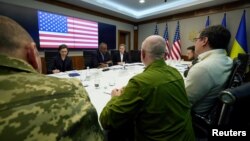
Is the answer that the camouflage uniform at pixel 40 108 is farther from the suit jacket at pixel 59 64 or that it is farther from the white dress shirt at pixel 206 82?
the suit jacket at pixel 59 64

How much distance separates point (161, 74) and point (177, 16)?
608 cm

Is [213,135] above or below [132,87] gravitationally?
below

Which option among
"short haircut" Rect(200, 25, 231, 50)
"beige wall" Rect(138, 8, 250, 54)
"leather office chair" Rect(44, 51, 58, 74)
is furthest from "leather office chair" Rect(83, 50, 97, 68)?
"beige wall" Rect(138, 8, 250, 54)

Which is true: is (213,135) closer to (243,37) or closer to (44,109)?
(44,109)

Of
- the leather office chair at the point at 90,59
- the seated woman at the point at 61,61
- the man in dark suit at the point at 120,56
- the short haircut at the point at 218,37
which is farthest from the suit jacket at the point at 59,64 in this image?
the short haircut at the point at 218,37

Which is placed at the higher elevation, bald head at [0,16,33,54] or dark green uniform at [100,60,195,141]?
bald head at [0,16,33,54]

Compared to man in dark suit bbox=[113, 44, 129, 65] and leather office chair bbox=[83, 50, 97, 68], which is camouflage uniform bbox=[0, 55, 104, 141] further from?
man in dark suit bbox=[113, 44, 129, 65]

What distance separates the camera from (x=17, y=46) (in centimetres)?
57

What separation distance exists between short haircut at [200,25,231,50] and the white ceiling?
408cm

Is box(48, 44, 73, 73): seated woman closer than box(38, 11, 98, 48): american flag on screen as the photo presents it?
Yes

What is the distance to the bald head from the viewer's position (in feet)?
1.79

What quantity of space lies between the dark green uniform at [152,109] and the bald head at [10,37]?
576mm

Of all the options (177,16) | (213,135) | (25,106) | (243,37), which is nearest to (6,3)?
(25,106)

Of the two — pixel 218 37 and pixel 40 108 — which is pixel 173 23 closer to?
pixel 218 37
